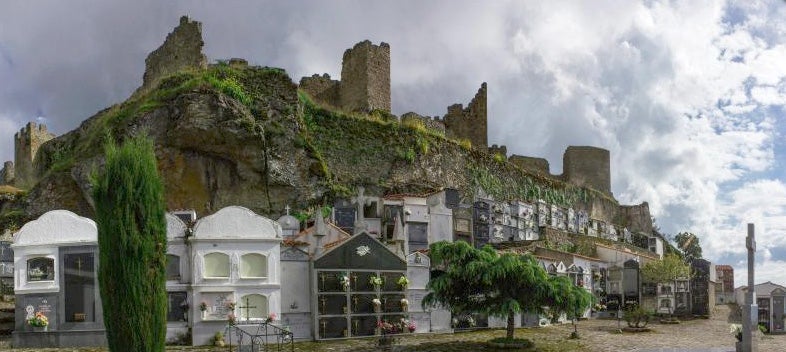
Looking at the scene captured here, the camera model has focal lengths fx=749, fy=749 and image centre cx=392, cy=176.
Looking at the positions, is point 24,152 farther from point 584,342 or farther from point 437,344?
point 584,342

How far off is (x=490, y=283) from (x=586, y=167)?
40889 mm

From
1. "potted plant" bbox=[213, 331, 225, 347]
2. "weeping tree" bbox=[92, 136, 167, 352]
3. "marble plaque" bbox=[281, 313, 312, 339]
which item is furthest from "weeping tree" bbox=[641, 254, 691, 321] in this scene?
"weeping tree" bbox=[92, 136, 167, 352]

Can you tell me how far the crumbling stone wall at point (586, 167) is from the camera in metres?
58.7

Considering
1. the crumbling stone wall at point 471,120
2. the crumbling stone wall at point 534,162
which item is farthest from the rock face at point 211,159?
the crumbling stone wall at point 534,162

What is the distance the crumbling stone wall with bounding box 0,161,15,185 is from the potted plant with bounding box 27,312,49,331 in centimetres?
3438

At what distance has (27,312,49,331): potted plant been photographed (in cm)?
2058

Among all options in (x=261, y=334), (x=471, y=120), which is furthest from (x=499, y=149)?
(x=261, y=334)

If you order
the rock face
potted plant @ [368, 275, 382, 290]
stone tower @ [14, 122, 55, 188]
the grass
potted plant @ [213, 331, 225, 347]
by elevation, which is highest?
stone tower @ [14, 122, 55, 188]

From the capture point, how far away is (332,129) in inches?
1380

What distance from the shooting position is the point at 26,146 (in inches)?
2026

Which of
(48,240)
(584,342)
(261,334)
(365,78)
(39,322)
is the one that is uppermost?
(365,78)

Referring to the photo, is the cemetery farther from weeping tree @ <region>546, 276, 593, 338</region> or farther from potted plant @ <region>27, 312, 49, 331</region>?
weeping tree @ <region>546, 276, 593, 338</region>

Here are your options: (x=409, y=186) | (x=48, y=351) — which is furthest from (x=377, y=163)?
(x=48, y=351)

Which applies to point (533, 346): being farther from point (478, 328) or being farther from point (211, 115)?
point (211, 115)
